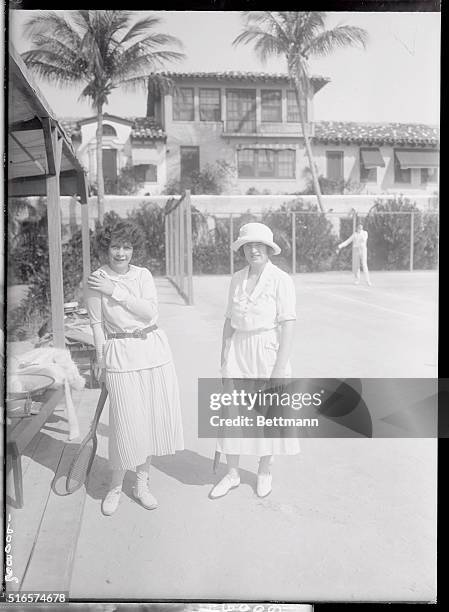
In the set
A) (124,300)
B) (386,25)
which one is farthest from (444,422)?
(386,25)

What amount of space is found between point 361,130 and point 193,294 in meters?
0.90

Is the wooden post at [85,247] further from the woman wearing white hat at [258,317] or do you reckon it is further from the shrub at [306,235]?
the shrub at [306,235]

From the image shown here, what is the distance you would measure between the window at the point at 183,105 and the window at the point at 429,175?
35.1 inches

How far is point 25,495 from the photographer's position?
2863 millimetres

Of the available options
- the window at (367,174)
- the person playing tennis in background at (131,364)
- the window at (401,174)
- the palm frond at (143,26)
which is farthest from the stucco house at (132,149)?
the window at (401,174)

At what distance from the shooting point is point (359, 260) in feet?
9.46

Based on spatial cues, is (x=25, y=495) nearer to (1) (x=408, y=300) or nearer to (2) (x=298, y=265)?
(2) (x=298, y=265)

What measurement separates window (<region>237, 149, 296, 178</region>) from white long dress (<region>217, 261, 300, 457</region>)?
0.39 m

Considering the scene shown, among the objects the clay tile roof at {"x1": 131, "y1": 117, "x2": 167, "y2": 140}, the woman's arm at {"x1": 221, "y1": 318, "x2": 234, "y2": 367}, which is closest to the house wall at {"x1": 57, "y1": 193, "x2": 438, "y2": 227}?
the clay tile roof at {"x1": 131, "y1": 117, "x2": 167, "y2": 140}

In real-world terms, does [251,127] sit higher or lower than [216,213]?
higher

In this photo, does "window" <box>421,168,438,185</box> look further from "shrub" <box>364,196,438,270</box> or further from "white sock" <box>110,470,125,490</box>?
"white sock" <box>110,470,125,490</box>

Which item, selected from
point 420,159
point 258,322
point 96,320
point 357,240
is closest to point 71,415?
point 96,320

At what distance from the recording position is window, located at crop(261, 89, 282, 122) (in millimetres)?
2854

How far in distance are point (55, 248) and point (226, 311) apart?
2.30 ft
